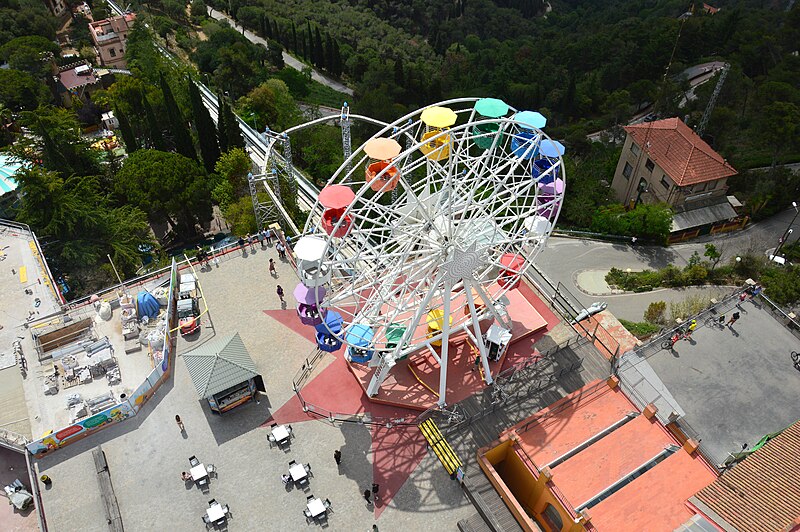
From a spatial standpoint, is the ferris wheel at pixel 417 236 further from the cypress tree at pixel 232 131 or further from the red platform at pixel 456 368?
the cypress tree at pixel 232 131

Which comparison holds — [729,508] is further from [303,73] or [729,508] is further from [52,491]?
[303,73]

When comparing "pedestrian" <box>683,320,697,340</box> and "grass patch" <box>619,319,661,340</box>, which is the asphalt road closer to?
"grass patch" <box>619,319,661,340</box>

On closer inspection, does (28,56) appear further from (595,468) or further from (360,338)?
(595,468)

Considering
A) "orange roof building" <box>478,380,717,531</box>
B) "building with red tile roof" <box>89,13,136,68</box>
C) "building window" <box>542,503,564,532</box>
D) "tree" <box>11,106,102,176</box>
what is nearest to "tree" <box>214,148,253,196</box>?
"tree" <box>11,106,102,176</box>

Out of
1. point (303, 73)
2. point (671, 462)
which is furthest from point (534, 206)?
point (303, 73)

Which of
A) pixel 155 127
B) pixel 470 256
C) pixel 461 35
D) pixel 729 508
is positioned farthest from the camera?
pixel 461 35
